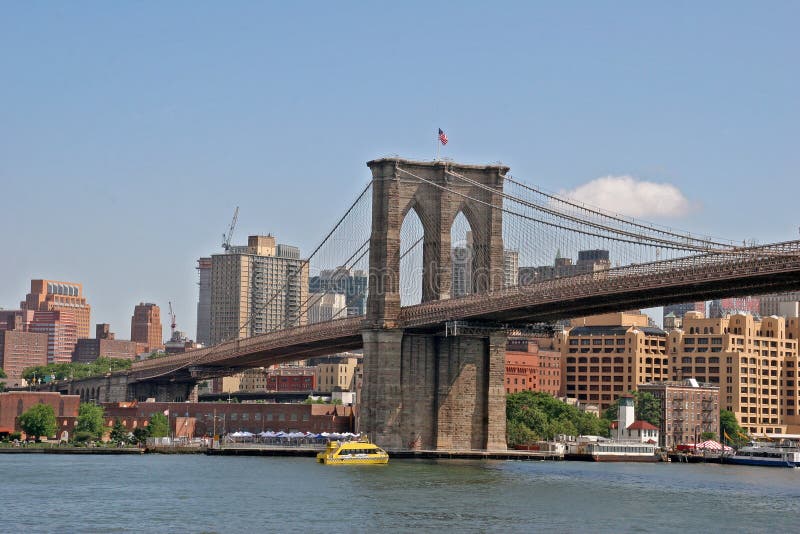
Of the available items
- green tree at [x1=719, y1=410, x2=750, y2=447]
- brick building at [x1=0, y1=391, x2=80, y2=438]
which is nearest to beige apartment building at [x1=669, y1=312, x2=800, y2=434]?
green tree at [x1=719, y1=410, x2=750, y2=447]

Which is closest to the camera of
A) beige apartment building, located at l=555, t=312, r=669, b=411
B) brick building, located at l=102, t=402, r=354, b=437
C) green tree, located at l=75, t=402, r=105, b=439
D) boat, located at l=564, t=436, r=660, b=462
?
boat, located at l=564, t=436, r=660, b=462

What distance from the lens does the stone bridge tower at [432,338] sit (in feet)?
314

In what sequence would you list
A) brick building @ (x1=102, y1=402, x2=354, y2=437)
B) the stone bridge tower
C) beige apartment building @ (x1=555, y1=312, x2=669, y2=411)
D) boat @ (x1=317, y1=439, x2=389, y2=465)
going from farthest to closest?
1. beige apartment building @ (x1=555, y1=312, x2=669, y2=411)
2. brick building @ (x1=102, y1=402, x2=354, y2=437)
3. the stone bridge tower
4. boat @ (x1=317, y1=439, x2=389, y2=465)

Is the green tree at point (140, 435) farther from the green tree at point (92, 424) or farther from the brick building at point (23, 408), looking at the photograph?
the brick building at point (23, 408)

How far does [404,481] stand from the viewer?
7288 cm

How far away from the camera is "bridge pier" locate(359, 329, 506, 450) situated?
9606cm

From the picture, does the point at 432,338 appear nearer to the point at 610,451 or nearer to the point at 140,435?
the point at 610,451

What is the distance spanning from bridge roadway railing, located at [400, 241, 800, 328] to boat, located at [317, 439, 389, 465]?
340 inches

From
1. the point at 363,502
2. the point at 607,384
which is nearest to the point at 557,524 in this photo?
the point at 363,502

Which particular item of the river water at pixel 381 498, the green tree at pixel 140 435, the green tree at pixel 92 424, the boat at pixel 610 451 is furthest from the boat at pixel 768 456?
the green tree at pixel 92 424

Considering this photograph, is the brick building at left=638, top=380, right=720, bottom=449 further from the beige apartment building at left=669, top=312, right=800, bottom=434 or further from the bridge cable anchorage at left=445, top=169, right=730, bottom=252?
the bridge cable anchorage at left=445, top=169, right=730, bottom=252

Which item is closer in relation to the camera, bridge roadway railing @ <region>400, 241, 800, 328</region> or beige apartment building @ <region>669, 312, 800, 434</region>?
bridge roadway railing @ <region>400, 241, 800, 328</region>

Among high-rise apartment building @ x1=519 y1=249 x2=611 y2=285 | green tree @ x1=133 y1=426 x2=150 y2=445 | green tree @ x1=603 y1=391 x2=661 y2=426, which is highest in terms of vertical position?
high-rise apartment building @ x1=519 y1=249 x2=611 y2=285

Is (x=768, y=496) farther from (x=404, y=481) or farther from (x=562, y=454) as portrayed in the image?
(x=562, y=454)
